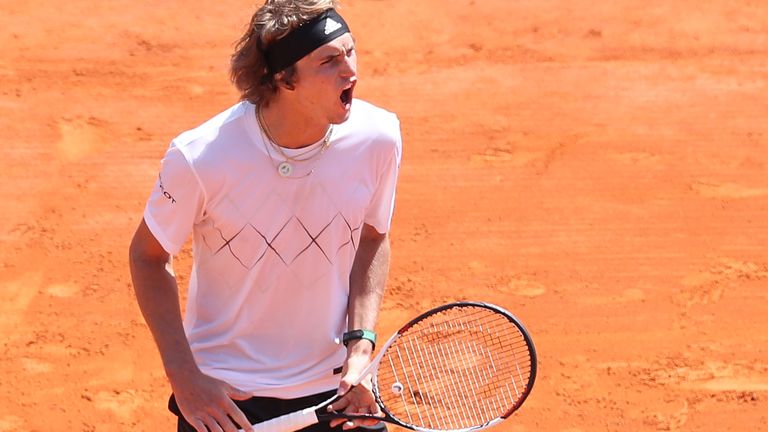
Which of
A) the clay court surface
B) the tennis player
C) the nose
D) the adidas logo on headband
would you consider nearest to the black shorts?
the tennis player

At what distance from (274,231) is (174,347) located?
1.40ft

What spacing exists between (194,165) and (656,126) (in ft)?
17.0

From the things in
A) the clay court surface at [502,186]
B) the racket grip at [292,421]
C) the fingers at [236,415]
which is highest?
the fingers at [236,415]

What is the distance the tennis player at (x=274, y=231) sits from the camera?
3.03 metres

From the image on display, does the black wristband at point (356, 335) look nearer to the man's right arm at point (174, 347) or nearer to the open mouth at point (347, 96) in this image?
the man's right arm at point (174, 347)

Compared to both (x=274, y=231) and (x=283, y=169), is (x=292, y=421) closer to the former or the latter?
(x=274, y=231)

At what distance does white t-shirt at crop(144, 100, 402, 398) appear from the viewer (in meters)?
3.02

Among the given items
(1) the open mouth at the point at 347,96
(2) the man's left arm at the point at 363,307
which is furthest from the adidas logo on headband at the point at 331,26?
(2) the man's left arm at the point at 363,307

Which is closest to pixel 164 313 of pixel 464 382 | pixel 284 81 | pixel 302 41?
pixel 284 81

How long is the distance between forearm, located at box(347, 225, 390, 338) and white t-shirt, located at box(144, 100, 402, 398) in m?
0.04

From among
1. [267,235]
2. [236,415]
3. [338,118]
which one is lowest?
[236,415]

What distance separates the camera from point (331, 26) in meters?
3.06

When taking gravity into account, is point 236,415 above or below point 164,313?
below

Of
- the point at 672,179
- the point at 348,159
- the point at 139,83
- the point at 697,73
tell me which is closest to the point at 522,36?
the point at 697,73
